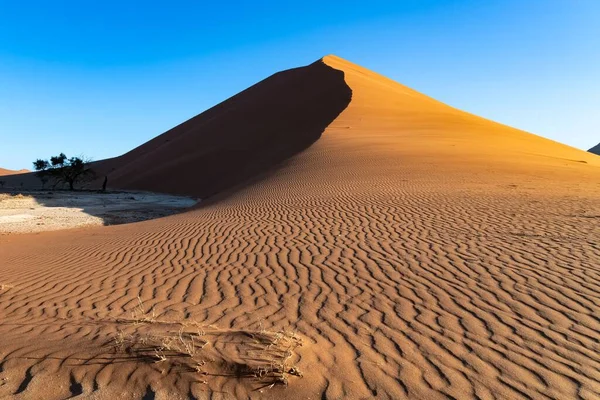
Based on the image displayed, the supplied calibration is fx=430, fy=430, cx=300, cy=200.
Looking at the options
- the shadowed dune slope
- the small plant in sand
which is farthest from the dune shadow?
the small plant in sand

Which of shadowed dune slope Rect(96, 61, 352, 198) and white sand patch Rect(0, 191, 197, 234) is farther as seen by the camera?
shadowed dune slope Rect(96, 61, 352, 198)

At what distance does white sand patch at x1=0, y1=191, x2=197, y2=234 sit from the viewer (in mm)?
15125

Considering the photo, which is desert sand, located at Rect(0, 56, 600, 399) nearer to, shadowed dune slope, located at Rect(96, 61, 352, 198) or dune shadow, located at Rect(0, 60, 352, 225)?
dune shadow, located at Rect(0, 60, 352, 225)

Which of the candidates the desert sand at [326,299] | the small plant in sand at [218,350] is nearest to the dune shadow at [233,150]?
the desert sand at [326,299]

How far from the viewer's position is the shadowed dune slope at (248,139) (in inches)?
1136

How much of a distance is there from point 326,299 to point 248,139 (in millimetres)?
30407

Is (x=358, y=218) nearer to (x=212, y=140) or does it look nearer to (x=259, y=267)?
(x=259, y=267)

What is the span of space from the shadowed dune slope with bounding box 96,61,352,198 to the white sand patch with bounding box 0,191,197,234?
4.97 m

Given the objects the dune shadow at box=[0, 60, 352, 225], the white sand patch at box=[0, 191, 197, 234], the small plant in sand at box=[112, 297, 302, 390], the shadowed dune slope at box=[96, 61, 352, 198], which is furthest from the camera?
the shadowed dune slope at box=[96, 61, 352, 198]

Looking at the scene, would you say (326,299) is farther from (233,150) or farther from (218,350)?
(233,150)

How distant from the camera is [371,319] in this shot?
478 cm

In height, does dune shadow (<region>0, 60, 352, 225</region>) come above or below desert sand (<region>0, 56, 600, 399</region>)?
above

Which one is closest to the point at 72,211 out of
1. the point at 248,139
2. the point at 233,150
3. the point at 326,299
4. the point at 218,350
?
the point at 233,150

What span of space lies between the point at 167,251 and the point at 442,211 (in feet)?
22.3
